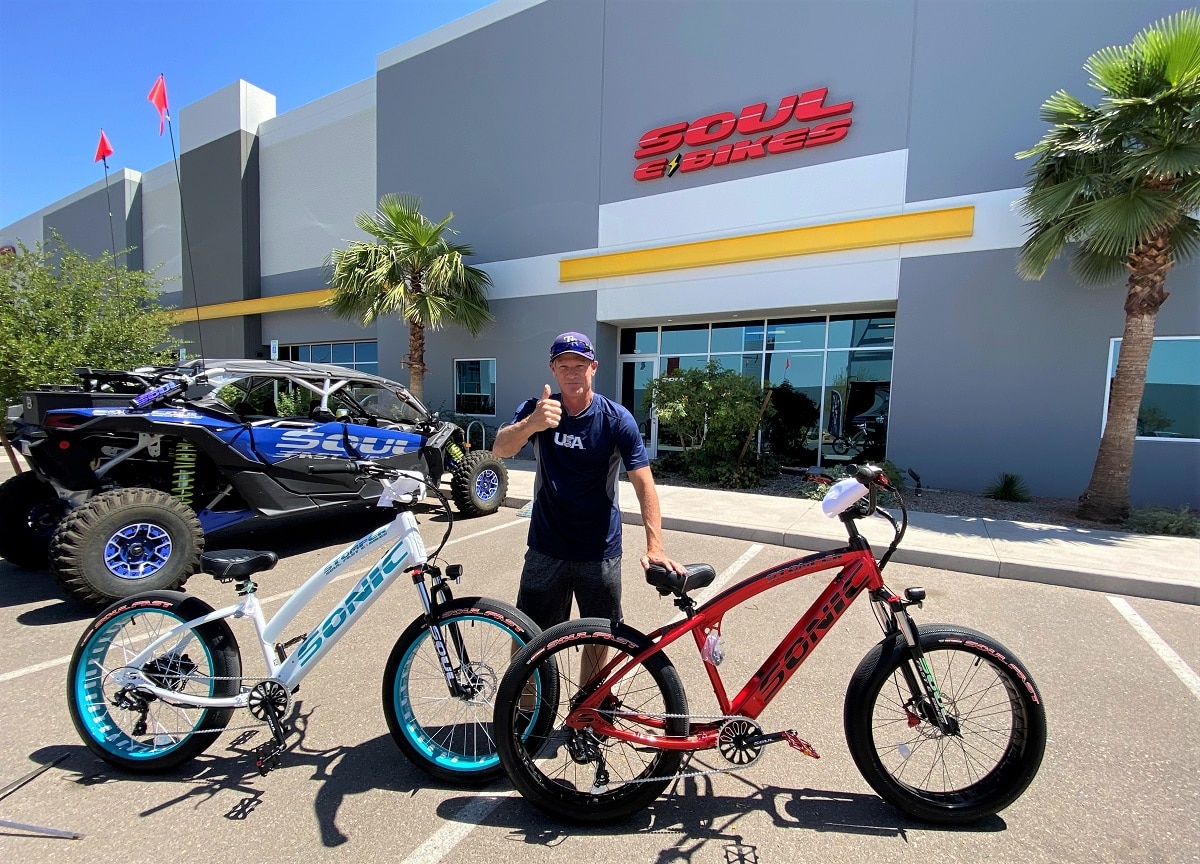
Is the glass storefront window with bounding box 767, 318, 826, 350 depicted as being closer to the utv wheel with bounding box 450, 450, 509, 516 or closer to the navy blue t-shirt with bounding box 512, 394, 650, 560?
the utv wheel with bounding box 450, 450, 509, 516

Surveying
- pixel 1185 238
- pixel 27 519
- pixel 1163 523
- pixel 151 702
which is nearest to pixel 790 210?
pixel 1185 238

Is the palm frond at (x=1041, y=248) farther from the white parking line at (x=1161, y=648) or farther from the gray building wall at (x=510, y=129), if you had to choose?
the gray building wall at (x=510, y=129)

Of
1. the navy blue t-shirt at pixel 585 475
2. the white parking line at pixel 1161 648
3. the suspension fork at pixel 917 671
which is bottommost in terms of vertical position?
the white parking line at pixel 1161 648

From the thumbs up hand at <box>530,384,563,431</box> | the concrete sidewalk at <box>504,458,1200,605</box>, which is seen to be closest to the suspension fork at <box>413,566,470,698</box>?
the thumbs up hand at <box>530,384,563,431</box>

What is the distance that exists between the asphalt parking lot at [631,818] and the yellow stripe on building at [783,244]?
24.8 feet

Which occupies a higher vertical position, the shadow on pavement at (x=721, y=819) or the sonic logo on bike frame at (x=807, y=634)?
the sonic logo on bike frame at (x=807, y=634)

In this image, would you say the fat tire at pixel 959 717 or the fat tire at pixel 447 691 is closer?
the fat tire at pixel 959 717

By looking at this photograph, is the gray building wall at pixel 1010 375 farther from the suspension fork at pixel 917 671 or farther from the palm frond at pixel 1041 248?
the suspension fork at pixel 917 671

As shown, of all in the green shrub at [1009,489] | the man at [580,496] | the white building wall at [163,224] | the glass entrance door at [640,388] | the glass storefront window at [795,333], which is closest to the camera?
the man at [580,496]

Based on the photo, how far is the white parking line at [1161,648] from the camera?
3.41m

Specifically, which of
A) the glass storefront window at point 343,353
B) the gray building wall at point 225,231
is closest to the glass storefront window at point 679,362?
the glass storefront window at point 343,353

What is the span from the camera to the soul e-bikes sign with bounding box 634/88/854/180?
10.1 metres

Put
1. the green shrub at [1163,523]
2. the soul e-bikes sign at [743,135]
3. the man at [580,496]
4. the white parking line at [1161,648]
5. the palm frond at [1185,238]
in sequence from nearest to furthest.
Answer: the man at [580,496] → the white parking line at [1161,648] → the green shrub at [1163,523] → the palm frond at [1185,238] → the soul e-bikes sign at [743,135]

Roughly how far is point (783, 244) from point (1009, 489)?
558cm
